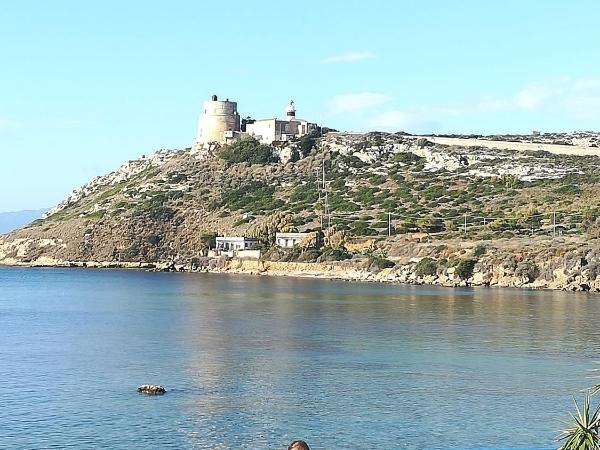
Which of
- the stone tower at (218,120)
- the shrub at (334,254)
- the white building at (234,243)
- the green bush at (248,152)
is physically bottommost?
the shrub at (334,254)

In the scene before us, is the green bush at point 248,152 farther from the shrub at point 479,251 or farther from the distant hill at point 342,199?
the shrub at point 479,251

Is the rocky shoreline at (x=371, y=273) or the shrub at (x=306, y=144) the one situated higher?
the shrub at (x=306, y=144)

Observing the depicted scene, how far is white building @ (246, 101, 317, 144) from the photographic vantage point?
114 m

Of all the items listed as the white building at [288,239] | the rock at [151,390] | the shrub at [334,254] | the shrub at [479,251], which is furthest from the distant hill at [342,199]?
the rock at [151,390]

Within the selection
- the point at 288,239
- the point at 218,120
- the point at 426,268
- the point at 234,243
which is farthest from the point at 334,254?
the point at 218,120

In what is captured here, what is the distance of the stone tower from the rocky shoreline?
24690 mm

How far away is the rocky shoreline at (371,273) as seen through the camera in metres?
63.0

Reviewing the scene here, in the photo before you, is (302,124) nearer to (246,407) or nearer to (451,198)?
(451,198)

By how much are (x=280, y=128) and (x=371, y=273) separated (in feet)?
147

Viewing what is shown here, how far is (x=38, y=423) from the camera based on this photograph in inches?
817

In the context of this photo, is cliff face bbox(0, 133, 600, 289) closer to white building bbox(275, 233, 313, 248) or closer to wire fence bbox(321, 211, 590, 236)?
wire fence bbox(321, 211, 590, 236)

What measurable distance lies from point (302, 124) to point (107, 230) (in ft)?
92.8

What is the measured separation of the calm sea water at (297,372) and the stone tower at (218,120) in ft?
215

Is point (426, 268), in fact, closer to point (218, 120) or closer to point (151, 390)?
point (151, 390)
